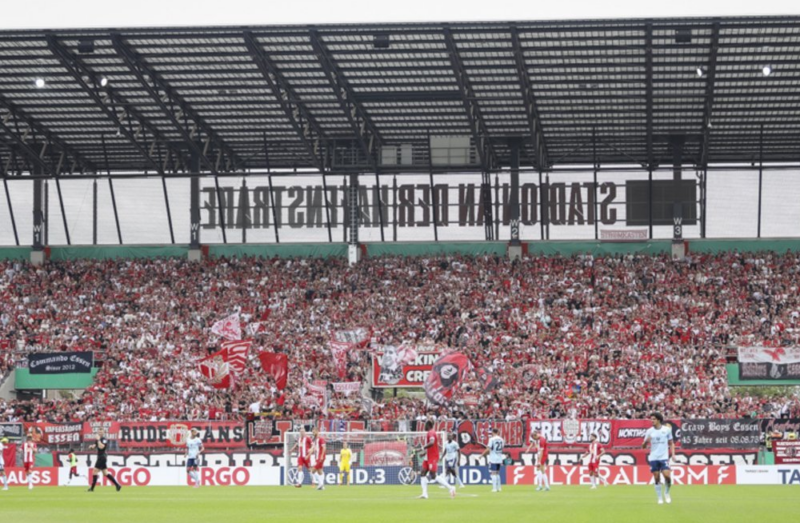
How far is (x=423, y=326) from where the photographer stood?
59750 millimetres

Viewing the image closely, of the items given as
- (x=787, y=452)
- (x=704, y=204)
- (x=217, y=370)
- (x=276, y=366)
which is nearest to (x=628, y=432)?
(x=787, y=452)

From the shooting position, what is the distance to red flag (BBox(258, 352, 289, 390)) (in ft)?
177

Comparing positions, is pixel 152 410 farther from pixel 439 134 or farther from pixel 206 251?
pixel 439 134

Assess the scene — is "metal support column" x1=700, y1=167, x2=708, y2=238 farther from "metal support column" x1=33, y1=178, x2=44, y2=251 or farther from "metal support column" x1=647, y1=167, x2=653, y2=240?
"metal support column" x1=33, y1=178, x2=44, y2=251

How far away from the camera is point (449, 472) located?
34031mm

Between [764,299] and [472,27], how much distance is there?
2118cm

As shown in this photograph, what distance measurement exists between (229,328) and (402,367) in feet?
28.8

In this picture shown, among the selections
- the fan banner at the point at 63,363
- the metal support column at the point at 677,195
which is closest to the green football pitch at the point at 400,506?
the fan banner at the point at 63,363

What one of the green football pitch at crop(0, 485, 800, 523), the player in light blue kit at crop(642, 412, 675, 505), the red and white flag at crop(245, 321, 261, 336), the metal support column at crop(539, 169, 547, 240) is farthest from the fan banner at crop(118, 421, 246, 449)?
the metal support column at crop(539, 169, 547, 240)

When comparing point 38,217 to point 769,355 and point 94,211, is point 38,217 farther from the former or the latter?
point 769,355

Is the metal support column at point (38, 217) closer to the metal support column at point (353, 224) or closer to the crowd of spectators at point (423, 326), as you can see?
the crowd of spectators at point (423, 326)

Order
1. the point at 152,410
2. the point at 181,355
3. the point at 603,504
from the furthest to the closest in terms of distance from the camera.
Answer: the point at 181,355 → the point at 152,410 → the point at 603,504

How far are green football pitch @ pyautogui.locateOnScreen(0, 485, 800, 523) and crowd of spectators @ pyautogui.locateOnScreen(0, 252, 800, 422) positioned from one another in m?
13.8

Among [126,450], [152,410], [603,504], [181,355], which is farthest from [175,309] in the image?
[603,504]
